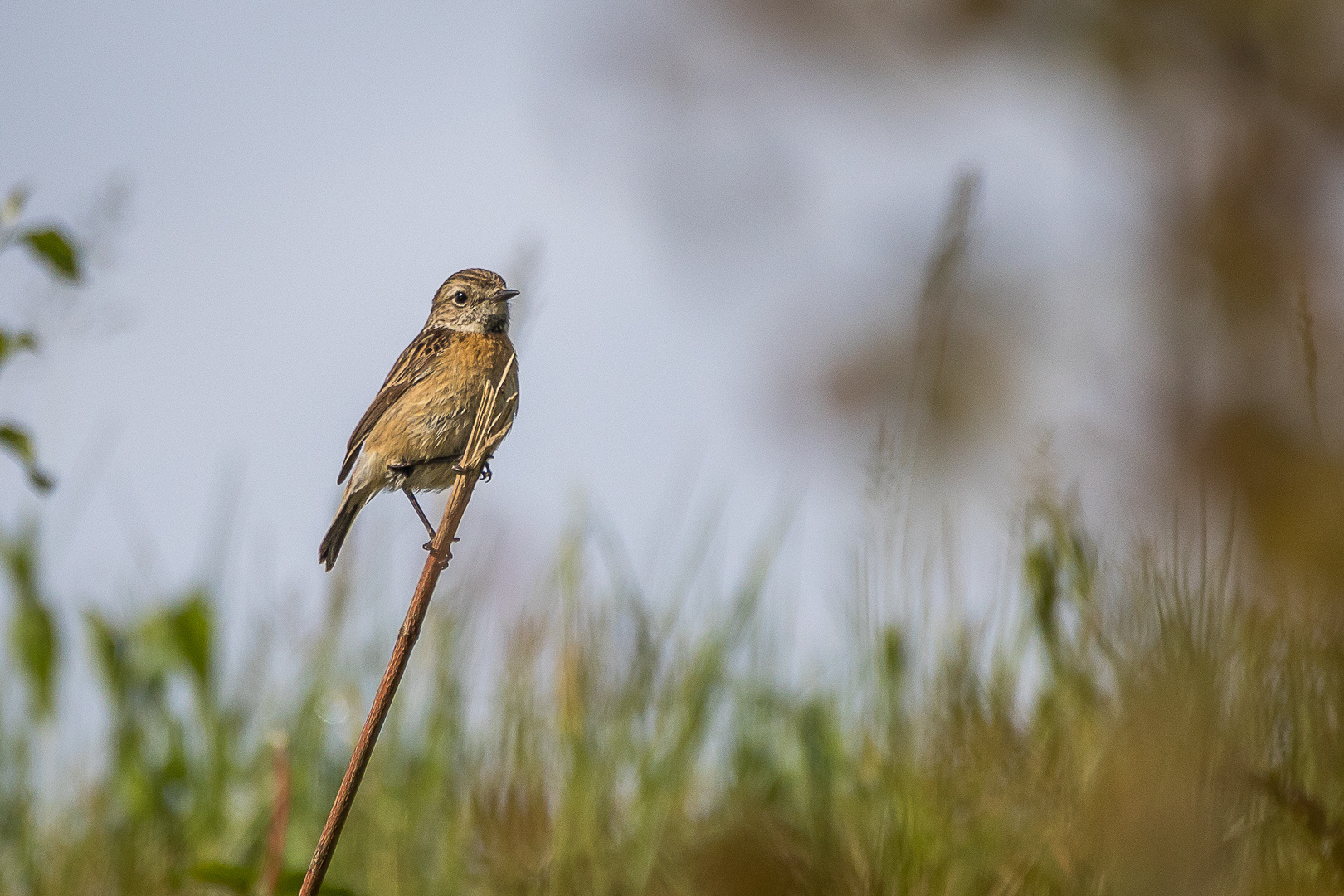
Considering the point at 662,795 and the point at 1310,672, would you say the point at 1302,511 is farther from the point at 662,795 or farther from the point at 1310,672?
the point at 662,795

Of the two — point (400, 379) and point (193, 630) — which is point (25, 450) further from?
point (400, 379)

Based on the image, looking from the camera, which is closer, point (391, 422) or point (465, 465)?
point (465, 465)

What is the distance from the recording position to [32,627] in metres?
4.64

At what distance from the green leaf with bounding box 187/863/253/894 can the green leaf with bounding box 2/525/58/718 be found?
2.85 metres

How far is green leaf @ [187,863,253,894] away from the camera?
6.15ft

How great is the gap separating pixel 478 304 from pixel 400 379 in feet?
1.51

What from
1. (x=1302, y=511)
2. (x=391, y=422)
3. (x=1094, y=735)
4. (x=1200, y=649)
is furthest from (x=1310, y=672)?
(x=391, y=422)

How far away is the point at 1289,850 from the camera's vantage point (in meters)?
1.85

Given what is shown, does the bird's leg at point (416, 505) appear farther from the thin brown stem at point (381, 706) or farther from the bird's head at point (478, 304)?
the thin brown stem at point (381, 706)

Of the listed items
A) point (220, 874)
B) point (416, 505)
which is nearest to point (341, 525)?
point (416, 505)

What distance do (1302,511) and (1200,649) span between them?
0.33 meters

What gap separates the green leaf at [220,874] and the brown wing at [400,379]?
3.53 meters

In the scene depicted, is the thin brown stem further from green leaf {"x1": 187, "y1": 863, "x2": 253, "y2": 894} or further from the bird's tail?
the bird's tail

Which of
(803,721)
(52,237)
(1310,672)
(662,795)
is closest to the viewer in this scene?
(1310,672)
